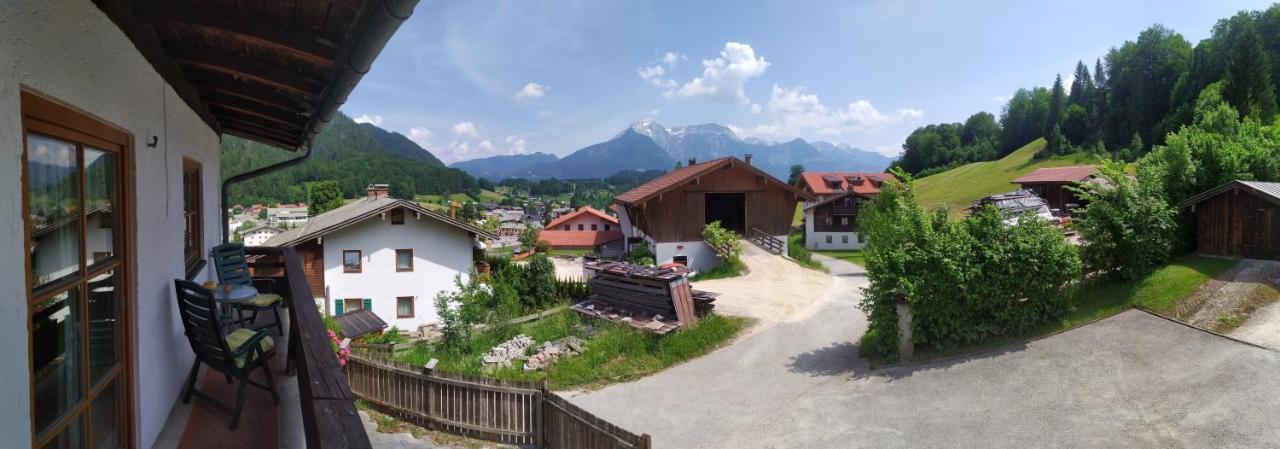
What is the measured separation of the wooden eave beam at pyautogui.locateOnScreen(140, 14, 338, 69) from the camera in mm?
2945

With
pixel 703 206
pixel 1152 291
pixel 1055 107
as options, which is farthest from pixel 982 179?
pixel 1152 291

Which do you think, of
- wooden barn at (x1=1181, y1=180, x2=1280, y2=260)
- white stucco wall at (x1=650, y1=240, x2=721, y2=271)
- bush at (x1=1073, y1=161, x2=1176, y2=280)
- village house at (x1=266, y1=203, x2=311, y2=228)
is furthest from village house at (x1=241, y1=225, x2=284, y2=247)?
wooden barn at (x1=1181, y1=180, x2=1280, y2=260)

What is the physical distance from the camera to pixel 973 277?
A: 40.3ft

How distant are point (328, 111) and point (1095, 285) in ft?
52.8

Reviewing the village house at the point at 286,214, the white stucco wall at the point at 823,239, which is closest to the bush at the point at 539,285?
the white stucco wall at the point at 823,239

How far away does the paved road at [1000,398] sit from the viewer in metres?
8.90

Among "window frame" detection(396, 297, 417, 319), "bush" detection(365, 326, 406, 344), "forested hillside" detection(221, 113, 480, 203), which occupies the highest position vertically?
"forested hillside" detection(221, 113, 480, 203)

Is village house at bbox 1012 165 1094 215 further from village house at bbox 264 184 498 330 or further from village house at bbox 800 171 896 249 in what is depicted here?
village house at bbox 264 184 498 330

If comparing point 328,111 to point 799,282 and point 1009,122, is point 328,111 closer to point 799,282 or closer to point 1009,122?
point 799,282

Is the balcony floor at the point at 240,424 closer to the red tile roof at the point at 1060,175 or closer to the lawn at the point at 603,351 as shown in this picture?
the lawn at the point at 603,351

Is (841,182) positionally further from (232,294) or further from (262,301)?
(232,294)

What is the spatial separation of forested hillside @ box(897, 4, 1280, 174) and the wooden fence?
Answer: 55.5 metres

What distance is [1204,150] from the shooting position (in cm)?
1436

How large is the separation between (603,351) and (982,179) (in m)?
68.2
